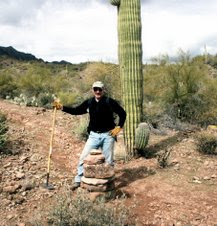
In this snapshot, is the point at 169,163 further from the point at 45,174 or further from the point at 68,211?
the point at 68,211

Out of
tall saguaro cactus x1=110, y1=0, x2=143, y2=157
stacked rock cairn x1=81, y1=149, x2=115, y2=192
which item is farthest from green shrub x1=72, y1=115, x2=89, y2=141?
stacked rock cairn x1=81, y1=149, x2=115, y2=192

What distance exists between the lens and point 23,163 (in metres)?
7.68

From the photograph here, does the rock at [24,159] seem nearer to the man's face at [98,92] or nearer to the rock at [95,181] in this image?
the rock at [95,181]

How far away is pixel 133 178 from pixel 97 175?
1245mm

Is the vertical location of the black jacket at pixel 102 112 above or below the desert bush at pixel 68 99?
above

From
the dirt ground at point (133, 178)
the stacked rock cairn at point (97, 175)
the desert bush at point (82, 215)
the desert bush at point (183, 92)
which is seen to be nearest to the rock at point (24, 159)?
the dirt ground at point (133, 178)

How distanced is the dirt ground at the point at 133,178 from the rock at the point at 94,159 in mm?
650

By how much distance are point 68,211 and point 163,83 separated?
10.0 meters

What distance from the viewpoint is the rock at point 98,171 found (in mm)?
6438

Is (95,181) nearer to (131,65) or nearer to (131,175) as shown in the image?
(131,175)

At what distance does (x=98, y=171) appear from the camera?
6.46m

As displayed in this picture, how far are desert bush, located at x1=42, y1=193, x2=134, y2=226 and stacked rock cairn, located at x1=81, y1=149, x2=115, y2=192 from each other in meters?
0.95

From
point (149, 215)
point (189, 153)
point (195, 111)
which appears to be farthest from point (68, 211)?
point (195, 111)

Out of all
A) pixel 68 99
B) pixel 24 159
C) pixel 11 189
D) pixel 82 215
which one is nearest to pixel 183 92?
pixel 68 99
